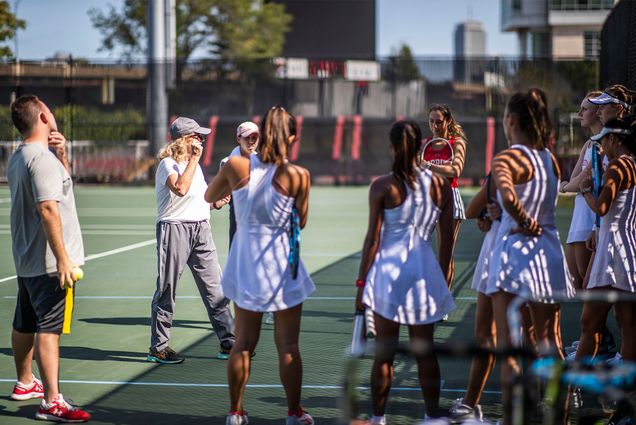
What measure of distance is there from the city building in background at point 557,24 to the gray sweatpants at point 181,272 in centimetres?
8417

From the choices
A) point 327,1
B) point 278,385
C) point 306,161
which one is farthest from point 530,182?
point 327,1

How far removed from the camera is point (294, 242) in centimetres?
647

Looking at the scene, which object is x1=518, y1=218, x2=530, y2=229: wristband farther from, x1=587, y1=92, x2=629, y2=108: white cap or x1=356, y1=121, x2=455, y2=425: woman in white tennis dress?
x1=587, y1=92, x2=629, y2=108: white cap

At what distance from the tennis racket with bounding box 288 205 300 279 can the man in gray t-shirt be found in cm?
141

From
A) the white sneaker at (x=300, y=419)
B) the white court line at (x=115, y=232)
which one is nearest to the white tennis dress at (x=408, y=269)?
the white sneaker at (x=300, y=419)

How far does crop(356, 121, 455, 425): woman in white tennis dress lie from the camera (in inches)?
243

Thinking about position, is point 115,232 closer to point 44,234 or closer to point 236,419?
point 44,234

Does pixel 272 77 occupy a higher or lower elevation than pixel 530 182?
higher

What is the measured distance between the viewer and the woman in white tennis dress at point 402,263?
6.18 metres

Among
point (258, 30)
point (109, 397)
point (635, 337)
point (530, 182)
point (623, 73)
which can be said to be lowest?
point (109, 397)

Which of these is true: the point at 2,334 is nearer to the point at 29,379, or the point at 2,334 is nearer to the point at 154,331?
the point at 154,331

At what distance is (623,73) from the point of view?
1433 centimetres

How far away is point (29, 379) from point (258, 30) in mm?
60843

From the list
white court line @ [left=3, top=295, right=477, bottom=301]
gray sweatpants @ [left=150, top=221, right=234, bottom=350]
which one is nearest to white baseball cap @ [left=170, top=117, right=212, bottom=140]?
gray sweatpants @ [left=150, top=221, right=234, bottom=350]
